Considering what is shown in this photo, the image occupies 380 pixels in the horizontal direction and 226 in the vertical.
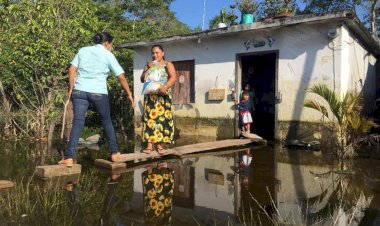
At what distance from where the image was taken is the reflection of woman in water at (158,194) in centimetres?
327

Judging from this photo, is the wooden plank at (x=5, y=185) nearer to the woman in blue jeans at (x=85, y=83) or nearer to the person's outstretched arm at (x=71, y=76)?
the woman in blue jeans at (x=85, y=83)

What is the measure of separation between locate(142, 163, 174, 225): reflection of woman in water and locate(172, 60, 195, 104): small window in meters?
5.37

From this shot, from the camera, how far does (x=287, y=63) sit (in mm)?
8891

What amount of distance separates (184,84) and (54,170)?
690 centimetres

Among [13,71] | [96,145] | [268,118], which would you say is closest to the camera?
[96,145]

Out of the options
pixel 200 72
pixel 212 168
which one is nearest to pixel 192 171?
pixel 212 168

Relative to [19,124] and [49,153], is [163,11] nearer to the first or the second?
[19,124]

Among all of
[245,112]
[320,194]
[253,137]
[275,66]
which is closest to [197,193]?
[320,194]

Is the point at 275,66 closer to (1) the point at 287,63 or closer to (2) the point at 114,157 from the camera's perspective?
(1) the point at 287,63

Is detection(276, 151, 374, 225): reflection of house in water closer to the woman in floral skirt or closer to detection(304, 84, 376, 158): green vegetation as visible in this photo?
detection(304, 84, 376, 158): green vegetation

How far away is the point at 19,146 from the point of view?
7.84 metres

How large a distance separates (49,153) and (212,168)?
316 centimetres

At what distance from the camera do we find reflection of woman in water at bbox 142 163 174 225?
3.27m

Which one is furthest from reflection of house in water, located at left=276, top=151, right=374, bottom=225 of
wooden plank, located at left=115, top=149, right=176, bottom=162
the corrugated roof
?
the corrugated roof
